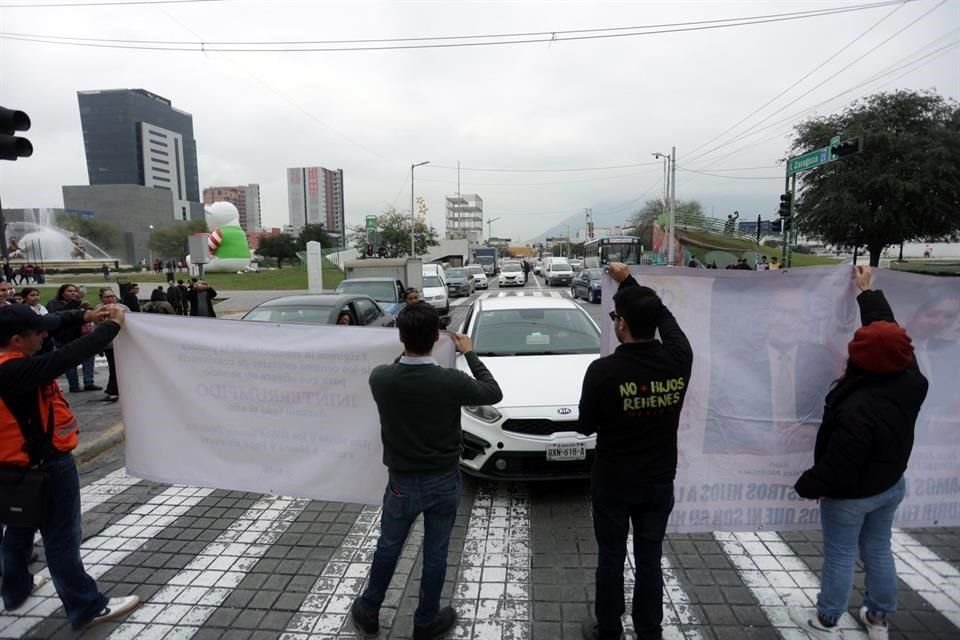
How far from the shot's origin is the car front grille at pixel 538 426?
439 cm

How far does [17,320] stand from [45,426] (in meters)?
0.54

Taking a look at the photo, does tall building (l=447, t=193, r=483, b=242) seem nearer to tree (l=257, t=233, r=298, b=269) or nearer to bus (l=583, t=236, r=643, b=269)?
tree (l=257, t=233, r=298, b=269)

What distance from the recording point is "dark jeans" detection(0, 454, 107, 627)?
9.53ft

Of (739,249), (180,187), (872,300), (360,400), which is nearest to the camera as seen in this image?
(872,300)

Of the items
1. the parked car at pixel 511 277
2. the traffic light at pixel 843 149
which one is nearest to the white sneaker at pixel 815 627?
the traffic light at pixel 843 149

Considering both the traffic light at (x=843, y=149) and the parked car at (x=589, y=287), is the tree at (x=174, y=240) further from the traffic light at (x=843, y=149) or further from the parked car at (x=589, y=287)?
the traffic light at (x=843, y=149)

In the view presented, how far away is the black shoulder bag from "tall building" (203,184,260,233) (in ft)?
615

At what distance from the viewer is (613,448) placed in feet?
8.48

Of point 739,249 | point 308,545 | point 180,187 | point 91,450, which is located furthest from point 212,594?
point 180,187

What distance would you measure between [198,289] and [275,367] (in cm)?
1101

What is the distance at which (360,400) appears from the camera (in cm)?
353

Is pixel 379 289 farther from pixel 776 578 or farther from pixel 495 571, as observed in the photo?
pixel 776 578

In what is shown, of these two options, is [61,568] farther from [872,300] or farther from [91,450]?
[872,300]

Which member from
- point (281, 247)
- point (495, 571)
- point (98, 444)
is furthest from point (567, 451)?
point (281, 247)
